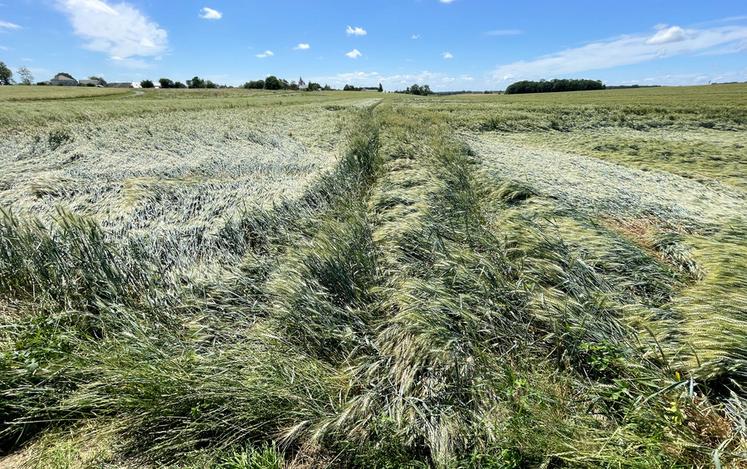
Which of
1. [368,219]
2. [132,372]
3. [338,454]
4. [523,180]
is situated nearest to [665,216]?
[523,180]

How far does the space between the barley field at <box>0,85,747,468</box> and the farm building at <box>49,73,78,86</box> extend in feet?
379

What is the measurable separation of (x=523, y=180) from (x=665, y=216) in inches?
88.9

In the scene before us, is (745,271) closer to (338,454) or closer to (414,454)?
(414,454)

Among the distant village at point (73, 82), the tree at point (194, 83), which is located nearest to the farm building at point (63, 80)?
the distant village at point (73, 82)

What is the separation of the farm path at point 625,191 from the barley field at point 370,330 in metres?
0.10

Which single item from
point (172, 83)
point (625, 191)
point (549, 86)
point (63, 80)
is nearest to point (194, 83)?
point (172, 83)

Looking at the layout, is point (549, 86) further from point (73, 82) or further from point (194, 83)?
point (73, 82)

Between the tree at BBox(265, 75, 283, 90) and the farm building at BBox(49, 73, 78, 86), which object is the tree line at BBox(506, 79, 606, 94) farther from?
the farm building at BBox(49, 73, 78, 86)

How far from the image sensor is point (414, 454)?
208 centimetres

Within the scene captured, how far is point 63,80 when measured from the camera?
90.1 m

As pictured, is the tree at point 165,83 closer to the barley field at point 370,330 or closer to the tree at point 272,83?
the tree at point 272,83

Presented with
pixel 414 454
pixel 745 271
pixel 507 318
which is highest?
pixel 745 271

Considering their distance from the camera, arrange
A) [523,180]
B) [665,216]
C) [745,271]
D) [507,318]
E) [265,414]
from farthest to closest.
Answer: [523,180] → [665,216] → [745,271] → [507,318] → [265,414]

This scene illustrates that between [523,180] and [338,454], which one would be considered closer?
[338,454]
